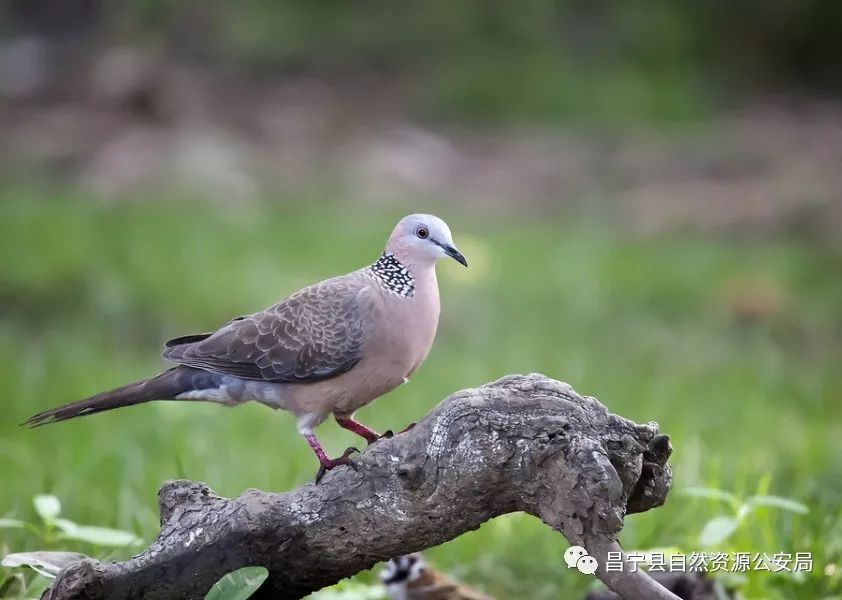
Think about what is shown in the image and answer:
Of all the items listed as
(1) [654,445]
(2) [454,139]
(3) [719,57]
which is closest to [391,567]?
(1) [654,445]

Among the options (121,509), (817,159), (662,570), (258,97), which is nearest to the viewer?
(662,570)

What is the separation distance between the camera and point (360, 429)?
3.45 metres

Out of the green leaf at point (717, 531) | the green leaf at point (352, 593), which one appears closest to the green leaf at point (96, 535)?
the green leaf at point (352, 593)

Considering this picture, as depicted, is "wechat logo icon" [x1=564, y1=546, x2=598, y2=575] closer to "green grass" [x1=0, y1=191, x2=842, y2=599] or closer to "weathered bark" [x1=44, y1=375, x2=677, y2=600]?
"weathered bark" [x1=44, y1=375, x2=677, y2=600]

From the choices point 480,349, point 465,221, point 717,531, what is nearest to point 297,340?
point 717,531

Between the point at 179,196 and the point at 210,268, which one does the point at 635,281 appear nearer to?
the point at 210,268

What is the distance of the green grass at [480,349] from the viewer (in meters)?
4.46

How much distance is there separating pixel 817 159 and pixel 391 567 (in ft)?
30.7

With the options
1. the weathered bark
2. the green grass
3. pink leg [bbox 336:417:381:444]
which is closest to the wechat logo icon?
the weathered bark

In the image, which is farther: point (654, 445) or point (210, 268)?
point (210, 268)

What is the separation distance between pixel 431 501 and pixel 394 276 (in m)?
0.75

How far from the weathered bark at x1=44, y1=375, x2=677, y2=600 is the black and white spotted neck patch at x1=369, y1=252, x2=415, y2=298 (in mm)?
505

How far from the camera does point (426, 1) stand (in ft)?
45.2

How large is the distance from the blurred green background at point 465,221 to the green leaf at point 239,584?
0.94 m
